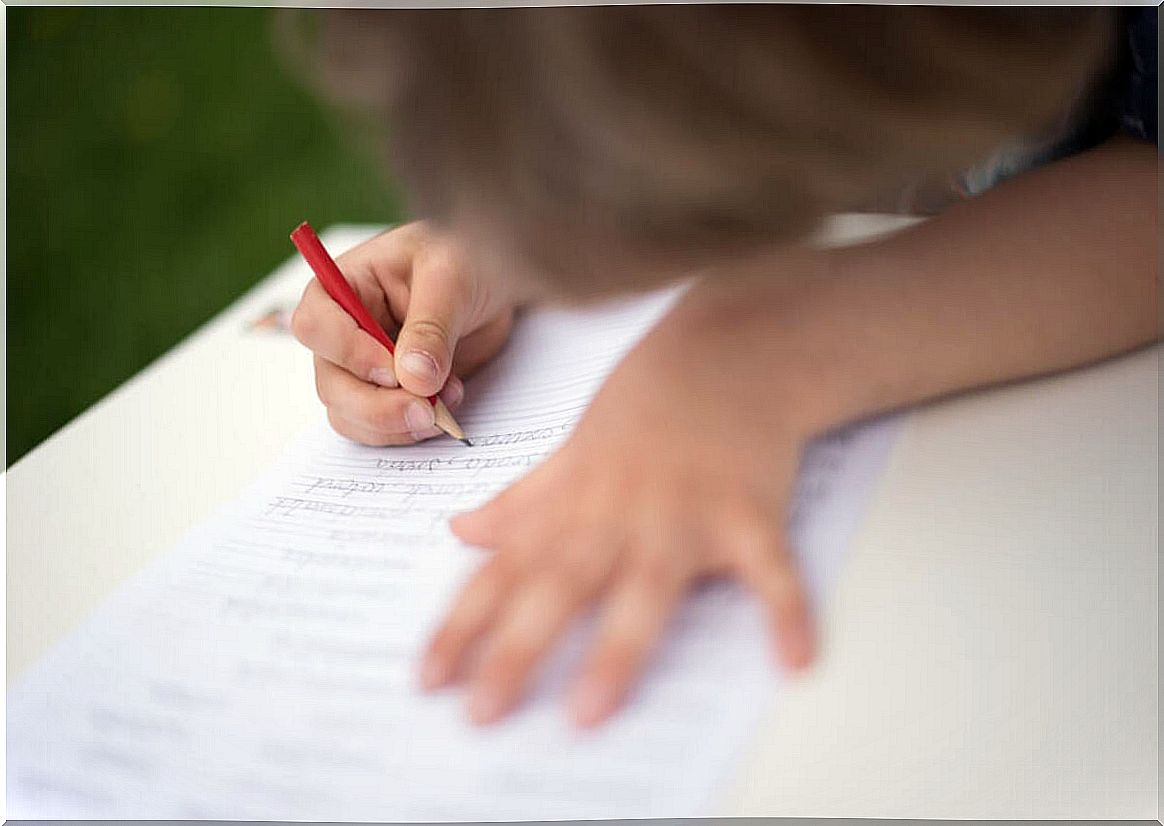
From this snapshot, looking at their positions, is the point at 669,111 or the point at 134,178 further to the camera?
the point at 134,178

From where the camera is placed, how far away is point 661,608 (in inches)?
9.8

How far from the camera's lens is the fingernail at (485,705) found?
9.4 inches

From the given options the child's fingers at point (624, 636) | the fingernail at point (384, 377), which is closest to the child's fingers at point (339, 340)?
the fingernail at point (384, 377)

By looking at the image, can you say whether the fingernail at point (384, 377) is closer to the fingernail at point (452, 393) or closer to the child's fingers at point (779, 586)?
the fingernail at point (452, 393)

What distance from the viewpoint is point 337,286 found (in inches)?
13.3

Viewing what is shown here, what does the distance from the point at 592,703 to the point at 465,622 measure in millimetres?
35

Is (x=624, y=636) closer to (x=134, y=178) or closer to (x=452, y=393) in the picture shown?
(x=452, y=393)

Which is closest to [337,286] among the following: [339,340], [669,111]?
[339,340]

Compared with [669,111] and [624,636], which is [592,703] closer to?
[624,636]

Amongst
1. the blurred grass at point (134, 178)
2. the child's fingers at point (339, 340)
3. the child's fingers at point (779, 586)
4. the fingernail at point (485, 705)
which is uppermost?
the blurred grass at point (134, 178)

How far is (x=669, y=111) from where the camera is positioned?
0.26 m

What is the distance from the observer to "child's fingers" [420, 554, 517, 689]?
25 cm

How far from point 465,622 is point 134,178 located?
22cm

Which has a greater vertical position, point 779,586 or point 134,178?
point 134,178
